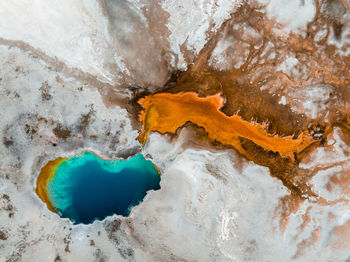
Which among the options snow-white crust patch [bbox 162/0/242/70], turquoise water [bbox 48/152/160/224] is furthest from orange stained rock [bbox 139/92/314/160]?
snow-white crust patch [bbox 162/0/242/70]

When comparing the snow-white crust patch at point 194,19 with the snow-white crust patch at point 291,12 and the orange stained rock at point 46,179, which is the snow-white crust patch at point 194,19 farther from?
the orange stained rock at point 46,179

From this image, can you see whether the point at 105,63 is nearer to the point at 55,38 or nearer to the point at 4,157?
the point at 55,38

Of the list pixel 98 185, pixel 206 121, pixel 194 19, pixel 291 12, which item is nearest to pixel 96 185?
pixel 98 185

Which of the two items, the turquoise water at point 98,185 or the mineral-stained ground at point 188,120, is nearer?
the mineral-stained ground at point 188,120

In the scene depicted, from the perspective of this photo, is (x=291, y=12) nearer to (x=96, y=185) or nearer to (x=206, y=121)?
(x=206, y=121)

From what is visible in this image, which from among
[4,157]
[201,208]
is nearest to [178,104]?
[201,208]

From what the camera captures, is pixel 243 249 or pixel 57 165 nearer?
pixel 243 249

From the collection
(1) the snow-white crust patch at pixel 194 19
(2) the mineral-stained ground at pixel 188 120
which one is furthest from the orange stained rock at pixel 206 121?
(1) the snow-white crust patch at pixel 194 19
